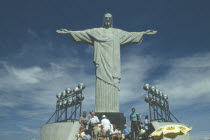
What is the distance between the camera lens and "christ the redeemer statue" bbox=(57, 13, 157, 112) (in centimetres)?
1788

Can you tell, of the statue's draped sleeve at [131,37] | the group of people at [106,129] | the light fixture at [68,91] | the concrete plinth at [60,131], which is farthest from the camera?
the statue's draped sleeve at [131,37]

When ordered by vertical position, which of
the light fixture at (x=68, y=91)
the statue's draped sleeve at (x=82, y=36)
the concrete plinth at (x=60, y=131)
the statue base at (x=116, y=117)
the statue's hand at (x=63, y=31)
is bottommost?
the concrete plinth at (x=60, y=131)

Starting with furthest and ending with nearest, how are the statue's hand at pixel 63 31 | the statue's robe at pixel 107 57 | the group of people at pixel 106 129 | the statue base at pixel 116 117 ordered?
the statue's hand at pixel 63 31 → the statue's robe at pixel 107 57 → the statue base at pixel 116 117 → the group of people at pixel 106 129

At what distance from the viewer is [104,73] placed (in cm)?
1834

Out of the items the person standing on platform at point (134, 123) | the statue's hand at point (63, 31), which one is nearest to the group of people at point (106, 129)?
the person standing on platform at point (134, 123)

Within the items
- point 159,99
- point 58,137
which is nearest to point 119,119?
point 58,137

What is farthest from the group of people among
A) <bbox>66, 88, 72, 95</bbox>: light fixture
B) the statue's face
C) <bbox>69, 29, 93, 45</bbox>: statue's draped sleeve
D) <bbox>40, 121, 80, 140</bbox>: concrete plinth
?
the statue's face

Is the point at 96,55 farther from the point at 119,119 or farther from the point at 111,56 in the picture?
the point at 119,119

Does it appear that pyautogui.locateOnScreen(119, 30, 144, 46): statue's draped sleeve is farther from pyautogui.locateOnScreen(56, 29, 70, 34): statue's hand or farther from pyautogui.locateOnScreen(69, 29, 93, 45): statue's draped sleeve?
pyautogui.locateOnScreen(56, 29, 70, 34): statue's hand

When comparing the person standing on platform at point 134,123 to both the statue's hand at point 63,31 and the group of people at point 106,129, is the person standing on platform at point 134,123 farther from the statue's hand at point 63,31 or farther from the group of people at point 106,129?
the statue's hand at point 63,31

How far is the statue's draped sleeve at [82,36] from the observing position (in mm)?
19305

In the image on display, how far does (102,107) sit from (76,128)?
2.87m

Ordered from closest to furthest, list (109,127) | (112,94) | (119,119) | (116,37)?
(109,127) → (119,119) → (112,94) → (116,37)

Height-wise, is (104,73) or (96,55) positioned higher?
(96,55)
